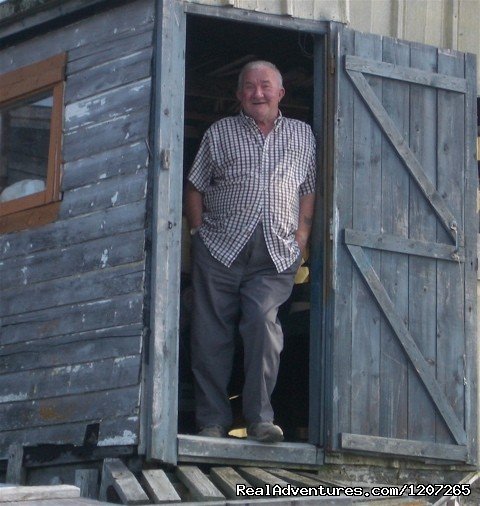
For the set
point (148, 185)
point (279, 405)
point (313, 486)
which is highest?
point (148, 185)

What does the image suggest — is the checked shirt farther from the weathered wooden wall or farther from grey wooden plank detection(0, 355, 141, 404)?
grey wooden plank detection(0, 355, 141, 404)

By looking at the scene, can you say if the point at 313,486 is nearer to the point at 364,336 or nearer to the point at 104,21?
the point at 364,336

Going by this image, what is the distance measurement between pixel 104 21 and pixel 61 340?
2015 millimetres

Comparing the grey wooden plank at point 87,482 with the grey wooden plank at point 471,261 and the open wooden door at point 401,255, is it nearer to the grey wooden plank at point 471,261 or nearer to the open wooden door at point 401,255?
the open wooden door at point 401,255

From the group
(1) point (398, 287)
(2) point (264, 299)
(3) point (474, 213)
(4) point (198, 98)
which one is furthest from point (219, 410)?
(4) point (198, 98)

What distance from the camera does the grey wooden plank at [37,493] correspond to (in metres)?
7.63

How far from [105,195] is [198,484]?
1.93 metres

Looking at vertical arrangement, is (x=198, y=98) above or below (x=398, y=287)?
above

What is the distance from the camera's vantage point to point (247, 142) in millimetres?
9430

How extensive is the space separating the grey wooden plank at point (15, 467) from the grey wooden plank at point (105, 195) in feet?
4.80

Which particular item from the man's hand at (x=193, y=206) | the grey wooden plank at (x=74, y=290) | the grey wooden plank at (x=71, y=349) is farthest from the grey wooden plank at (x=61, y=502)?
the man's hand at (x=193, y=206)

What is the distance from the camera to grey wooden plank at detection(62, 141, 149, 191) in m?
9.09

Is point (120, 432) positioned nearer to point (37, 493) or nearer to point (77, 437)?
point (77, 437)

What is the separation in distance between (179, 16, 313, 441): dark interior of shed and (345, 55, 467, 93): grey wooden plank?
760mm
